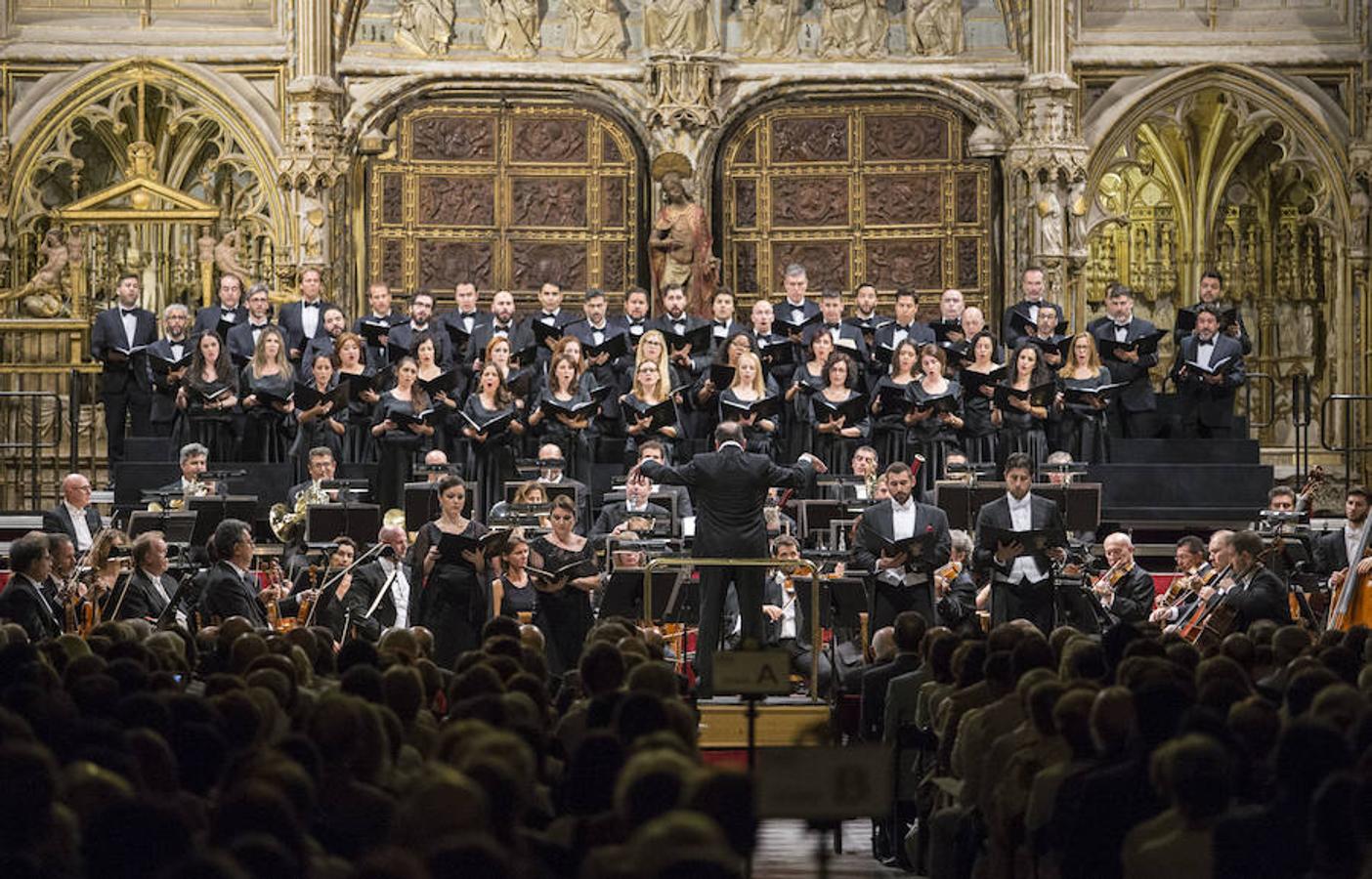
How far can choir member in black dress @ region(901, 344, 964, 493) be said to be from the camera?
14992 mm

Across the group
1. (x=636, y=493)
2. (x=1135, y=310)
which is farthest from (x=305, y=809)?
(x=1135, y=310)

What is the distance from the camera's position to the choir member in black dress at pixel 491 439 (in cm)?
1486

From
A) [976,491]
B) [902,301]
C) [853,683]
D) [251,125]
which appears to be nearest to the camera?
[853,683]

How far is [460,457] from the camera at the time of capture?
15258mm

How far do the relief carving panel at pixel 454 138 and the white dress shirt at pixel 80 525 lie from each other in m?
6.98

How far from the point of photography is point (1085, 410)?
15484mm

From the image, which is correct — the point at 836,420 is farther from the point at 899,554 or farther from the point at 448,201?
Result: the point at 448,201

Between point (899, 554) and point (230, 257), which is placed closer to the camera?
point (899, 554)

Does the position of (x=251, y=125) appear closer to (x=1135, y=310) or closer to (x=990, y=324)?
(x=990, y=324)

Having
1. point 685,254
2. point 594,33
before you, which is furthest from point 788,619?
point 594,33

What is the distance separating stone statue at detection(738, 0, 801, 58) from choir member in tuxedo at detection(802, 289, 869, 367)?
3.85 meters

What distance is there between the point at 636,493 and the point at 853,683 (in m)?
3.08

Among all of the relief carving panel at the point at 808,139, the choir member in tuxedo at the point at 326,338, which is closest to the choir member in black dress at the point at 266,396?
the choir member in tuxedo at the point at 326,338

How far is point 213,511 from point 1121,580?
5254 mm
